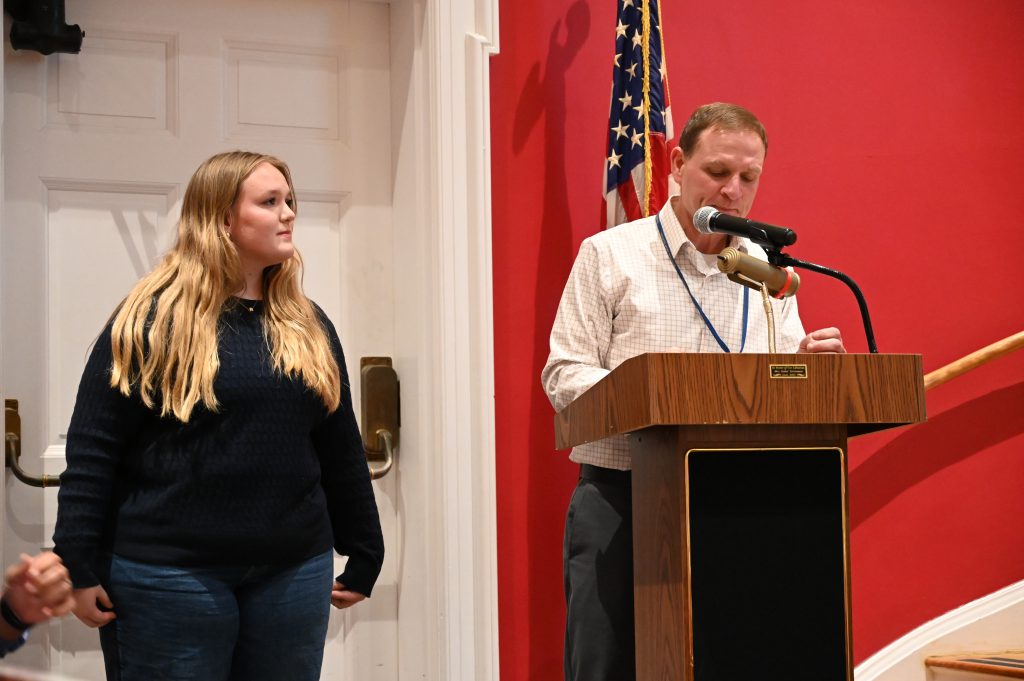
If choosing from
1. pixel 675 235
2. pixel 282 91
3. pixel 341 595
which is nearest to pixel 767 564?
pixel 675 235

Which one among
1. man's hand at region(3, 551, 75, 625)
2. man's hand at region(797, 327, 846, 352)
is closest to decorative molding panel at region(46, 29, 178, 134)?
man's hand at region(3, 551, 75, 625)

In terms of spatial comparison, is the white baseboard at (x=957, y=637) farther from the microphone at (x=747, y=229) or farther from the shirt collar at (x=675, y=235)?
the microphone at (x=747, y=229)

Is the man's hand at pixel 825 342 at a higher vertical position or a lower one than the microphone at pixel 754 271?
lower

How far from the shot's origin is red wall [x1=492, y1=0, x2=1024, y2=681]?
3.12 m

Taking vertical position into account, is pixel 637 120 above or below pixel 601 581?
above

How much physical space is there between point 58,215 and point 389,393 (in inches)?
38.3

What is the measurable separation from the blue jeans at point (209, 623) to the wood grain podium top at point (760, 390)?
735 mm

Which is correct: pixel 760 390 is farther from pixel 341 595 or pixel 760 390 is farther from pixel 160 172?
pixel 160 172

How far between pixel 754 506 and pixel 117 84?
2.02 meters

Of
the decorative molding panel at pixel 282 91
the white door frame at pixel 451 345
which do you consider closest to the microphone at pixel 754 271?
the white door frame at pixel 451 345

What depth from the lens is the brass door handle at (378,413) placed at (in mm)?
3061

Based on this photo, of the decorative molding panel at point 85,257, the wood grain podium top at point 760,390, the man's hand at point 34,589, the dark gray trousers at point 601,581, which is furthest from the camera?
the decorative molding panel at point 85,257

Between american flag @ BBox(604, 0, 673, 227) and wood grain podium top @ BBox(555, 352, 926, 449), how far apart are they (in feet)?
4.10

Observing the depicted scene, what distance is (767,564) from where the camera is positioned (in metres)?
1.83
